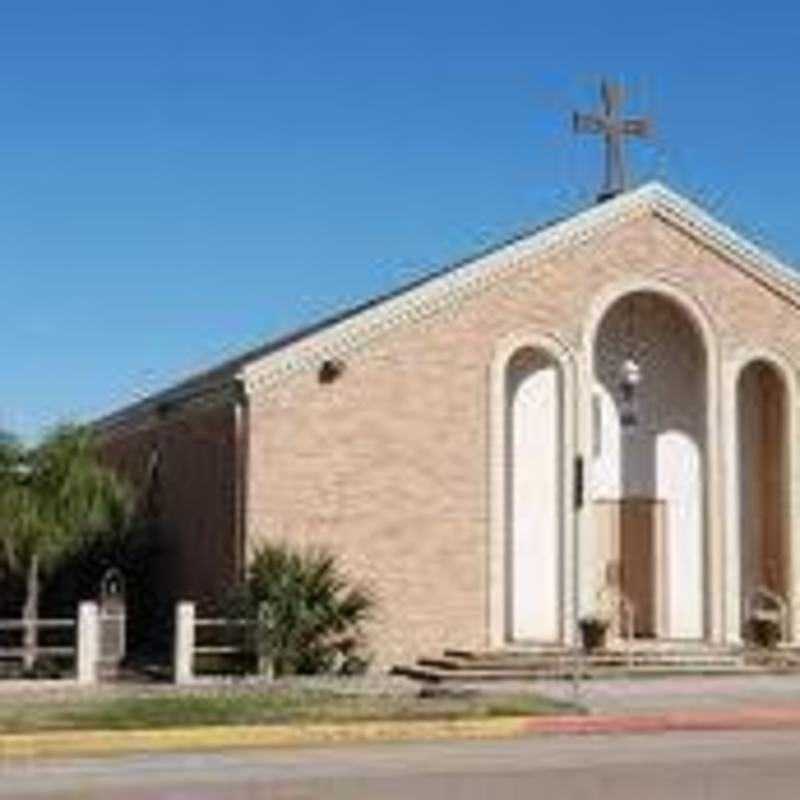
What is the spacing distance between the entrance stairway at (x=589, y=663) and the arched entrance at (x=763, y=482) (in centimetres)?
202

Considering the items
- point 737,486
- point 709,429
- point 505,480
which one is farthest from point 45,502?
point 737,486

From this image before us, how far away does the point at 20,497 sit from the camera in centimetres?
3036

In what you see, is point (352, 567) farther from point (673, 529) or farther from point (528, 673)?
point (673, 529)

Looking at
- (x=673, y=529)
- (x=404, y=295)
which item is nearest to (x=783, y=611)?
(x=673, y=529)

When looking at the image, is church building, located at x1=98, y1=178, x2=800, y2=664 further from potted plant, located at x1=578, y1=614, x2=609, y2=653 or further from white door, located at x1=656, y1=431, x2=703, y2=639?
potted plant, located at x1=578, y1=614, x2=609, y2=653

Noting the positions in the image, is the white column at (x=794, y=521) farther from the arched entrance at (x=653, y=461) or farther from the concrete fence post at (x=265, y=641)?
the concrete fence post at (x=265, y=641)

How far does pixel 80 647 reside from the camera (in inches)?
1142

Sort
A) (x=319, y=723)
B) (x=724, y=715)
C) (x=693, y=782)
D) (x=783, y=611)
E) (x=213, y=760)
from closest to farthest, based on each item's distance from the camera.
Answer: (x=693, y=782)
(x=213, y=760)
(x=319, y=723)
(x=724, y=715)
(x=783, y=611)

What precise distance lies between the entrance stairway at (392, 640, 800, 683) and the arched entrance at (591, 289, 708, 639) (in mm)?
1605

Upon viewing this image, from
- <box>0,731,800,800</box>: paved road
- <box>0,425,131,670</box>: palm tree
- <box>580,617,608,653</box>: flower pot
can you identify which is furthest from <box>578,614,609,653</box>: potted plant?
<box>0,731,800,800</box>: paved road

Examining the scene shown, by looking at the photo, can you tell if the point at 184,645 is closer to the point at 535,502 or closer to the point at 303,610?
the point at 303,610

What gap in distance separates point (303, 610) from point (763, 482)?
9.66m

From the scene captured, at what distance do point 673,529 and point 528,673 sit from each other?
5.93 meters

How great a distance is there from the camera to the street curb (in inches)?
819
